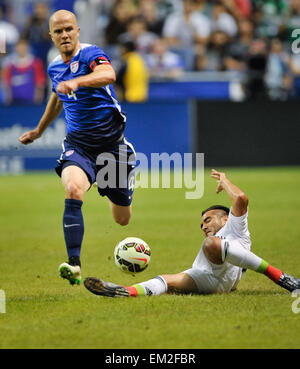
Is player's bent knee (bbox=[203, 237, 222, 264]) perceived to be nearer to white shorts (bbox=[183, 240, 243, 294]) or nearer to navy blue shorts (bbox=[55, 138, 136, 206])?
white shorts (bbox=[183, 240, 243, 294])

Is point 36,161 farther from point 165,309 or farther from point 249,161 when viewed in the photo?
point 165,309

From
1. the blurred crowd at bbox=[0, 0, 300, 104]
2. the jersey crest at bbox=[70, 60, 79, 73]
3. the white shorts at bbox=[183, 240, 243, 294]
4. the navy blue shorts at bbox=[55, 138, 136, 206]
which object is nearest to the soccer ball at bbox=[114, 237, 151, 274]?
the white shorts at bbox=[183, 240, 243, 294]

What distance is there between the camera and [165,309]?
6273 millimetres

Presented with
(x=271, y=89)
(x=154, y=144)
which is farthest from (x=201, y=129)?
(x=271, y=89)

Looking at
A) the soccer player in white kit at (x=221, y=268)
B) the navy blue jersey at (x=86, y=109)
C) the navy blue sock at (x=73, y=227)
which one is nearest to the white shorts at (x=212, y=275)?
the soccer player in white kit at (x=221, y=268)

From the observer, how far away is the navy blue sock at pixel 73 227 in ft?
22.5

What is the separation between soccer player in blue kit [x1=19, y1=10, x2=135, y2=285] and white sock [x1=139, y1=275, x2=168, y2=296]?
2.43ft

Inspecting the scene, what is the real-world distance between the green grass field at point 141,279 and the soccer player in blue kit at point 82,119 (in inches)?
34.5

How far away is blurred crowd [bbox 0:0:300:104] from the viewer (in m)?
20.8

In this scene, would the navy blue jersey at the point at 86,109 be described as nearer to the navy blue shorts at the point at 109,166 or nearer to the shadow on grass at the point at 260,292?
the navy blue shorts at the point at 109,166

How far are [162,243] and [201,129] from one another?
9.64 meters

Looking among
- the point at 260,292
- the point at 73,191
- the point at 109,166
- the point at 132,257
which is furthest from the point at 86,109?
the point at 260,292

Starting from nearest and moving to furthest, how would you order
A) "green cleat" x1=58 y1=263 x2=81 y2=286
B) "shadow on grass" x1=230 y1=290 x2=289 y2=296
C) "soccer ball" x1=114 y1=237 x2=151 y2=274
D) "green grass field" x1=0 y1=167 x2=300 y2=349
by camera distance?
1. "green grass field" x1=0 y1=167 x2=300 y2=349
2. "green cleat" x1=58 y1=263 x2=81 y2=286
3. "shadow on grass" x1=230 y1=290 x2=289 y2=296
4. "soccer ball" x1=114 y1=237 x2=151 y2=274

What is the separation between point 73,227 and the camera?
6.96 metres
